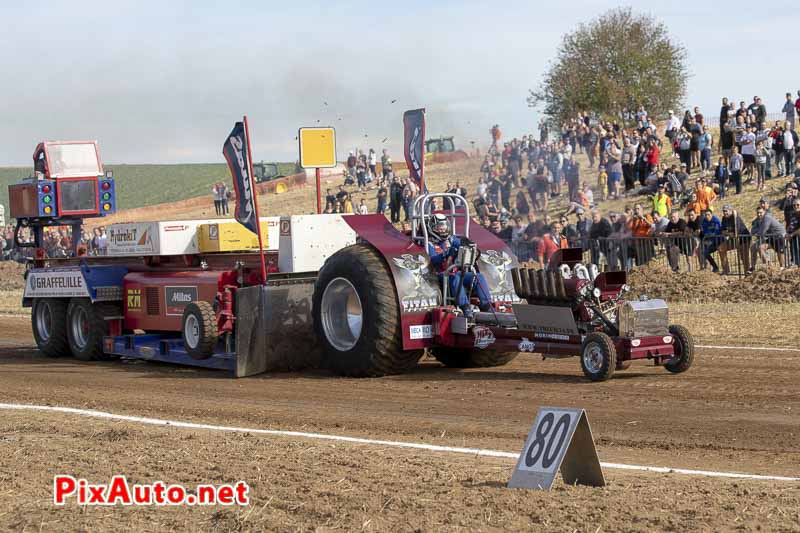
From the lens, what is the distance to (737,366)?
1108 cm

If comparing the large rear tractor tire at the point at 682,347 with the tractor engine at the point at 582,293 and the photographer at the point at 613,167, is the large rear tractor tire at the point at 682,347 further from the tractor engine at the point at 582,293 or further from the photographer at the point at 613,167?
the photographer at the point at 613,167

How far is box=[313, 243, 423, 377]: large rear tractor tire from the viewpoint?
11.0 metres

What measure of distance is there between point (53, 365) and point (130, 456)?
294 inches

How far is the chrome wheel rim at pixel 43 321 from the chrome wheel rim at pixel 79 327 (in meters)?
0.68

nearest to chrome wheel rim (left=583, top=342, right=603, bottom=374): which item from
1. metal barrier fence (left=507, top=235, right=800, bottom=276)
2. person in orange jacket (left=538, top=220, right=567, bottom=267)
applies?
metal barrier fence (left=507, top=235, right=800, bottom=276)

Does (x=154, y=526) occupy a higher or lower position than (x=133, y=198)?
lower

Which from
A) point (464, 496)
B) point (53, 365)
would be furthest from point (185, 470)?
point (53, 365)

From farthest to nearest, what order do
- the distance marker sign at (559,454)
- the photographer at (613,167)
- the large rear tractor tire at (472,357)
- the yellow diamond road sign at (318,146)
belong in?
the photographer at (613,167) < the yellow diamond road sign at (318,146) < the large rear tractor tire at (472,357) < the distance marker sign at (559,454)

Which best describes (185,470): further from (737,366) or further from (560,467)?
(737,366)

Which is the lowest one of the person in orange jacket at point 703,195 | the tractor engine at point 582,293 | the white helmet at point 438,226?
the tractor engine at point 582,293

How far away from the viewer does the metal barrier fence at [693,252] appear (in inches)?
721

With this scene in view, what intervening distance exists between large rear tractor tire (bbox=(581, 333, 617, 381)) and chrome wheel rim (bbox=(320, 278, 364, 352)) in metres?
2.48

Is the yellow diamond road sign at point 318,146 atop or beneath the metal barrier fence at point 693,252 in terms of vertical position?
atop

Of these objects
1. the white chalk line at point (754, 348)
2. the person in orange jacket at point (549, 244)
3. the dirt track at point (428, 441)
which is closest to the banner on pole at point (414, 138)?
the dirt track at point (428, 441)
